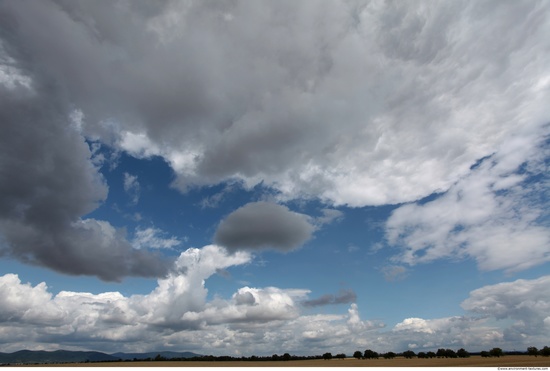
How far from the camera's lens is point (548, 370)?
99062mm

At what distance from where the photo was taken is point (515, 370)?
350 ft

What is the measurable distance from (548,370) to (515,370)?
9.66 m

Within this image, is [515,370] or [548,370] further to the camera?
[515,370]
